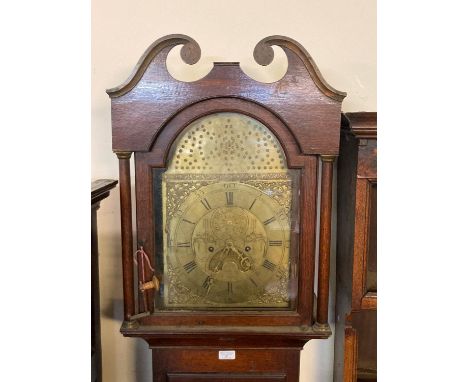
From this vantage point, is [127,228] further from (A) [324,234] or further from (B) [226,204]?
(A) [324,234]

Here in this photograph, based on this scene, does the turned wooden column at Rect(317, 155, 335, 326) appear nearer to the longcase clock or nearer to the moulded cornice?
the longcase clock

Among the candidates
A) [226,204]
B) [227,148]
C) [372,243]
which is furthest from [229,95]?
[372,243]

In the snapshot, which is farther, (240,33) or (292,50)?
(240,33)

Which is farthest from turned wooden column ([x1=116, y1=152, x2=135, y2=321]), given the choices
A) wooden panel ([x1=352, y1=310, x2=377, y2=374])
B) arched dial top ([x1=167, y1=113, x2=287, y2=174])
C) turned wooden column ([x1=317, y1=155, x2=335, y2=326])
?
wooden panel ([x1=352, y1=310, x2=377, y2=374])

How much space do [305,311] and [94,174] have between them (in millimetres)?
803

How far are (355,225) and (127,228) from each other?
1.82 feet

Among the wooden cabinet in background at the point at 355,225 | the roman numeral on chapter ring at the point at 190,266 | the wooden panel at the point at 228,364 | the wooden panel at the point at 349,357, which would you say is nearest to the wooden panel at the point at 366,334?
the wooden cabinet in background at the point at 355,225

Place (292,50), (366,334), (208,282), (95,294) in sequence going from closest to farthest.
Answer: (292,50) → (208,282) → (95,294) → (366,334)

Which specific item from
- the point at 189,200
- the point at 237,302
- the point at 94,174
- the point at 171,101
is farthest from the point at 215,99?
the point at 94,174

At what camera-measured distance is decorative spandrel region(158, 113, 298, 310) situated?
115 centimetres

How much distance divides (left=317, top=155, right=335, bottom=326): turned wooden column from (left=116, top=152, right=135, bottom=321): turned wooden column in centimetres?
46

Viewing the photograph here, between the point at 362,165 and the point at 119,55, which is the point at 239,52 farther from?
the point at 362,165

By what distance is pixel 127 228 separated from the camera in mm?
1171

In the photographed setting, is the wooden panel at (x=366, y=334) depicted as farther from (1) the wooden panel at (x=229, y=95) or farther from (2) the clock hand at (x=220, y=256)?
(1) the wooden panel at (x=229, y=95)
